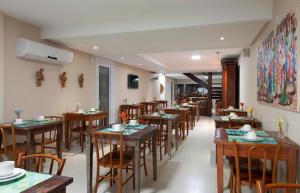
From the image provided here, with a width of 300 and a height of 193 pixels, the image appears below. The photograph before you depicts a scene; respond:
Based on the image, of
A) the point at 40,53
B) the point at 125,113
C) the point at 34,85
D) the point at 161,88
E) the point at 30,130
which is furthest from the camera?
the point at 161,88

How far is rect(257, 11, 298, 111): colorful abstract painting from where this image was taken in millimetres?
2086

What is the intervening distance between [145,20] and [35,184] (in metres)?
2.90

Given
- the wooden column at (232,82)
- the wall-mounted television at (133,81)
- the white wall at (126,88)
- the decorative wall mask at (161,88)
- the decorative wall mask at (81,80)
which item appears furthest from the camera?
the decorative wall mask at (161,88)

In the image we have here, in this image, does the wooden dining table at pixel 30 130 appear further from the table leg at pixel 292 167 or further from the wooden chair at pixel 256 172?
the table leg at pixel 292 167

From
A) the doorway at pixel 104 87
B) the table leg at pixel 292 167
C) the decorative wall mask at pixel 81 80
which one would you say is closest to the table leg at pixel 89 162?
the table leg at pixel 292 167

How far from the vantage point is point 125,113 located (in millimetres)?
3291

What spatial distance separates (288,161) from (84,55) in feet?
16.4

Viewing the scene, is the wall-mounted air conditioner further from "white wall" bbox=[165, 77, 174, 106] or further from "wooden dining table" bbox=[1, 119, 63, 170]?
"white wall" bbox=[165, 77, 174, 106]

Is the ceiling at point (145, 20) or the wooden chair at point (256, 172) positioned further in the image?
the ceiling at point (145, 20)

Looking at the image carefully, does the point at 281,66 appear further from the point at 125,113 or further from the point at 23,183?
the point at 23,183

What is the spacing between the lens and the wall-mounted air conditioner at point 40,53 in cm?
365

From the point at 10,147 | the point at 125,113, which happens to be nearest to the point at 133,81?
the point at 125,113

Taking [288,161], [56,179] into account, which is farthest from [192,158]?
[56,179]

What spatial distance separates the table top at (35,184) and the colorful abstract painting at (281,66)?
6.67ft
